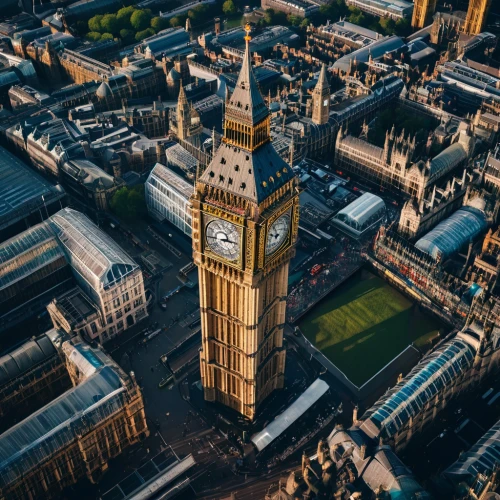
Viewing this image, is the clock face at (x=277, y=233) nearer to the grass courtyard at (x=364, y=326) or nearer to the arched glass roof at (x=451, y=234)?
the grass courtyard at (x=364, y=326)

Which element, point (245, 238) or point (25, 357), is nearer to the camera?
point (245, 238)

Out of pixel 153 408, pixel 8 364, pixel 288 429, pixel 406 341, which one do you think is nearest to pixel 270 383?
pixel 288 429

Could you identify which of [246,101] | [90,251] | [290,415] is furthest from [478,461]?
[90,251]

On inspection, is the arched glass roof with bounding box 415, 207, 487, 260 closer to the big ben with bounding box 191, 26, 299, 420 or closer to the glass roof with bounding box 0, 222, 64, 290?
the big ben with bounding box 191, 26, 299, 420

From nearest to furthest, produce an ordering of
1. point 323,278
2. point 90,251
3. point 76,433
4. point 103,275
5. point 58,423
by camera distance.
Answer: point 76,433
point 58,423
point 103,275
point 90,251
point 323,278

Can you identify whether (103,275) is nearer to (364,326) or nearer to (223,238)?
(223,238)

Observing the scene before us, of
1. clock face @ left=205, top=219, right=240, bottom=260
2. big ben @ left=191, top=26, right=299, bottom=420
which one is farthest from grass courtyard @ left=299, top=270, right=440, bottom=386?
clock face @ left=205, top=219, right=240, bottom=260

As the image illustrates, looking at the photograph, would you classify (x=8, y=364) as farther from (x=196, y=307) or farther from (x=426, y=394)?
(x=426, y=394)
